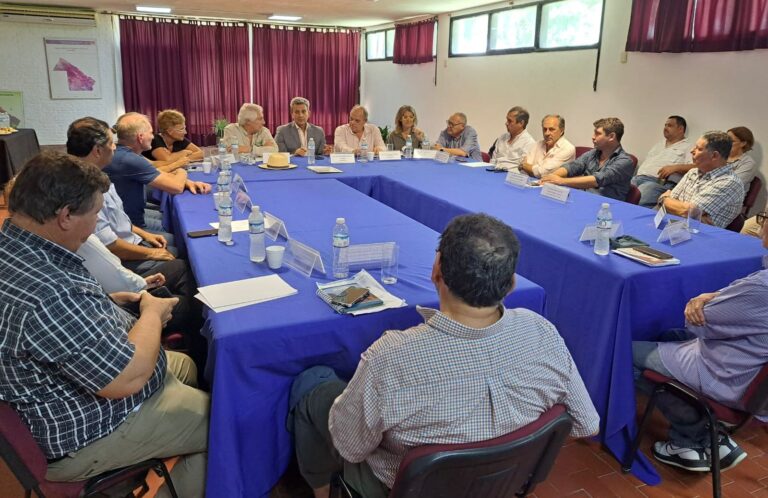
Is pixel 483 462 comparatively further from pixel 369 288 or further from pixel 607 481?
pixel 607 481

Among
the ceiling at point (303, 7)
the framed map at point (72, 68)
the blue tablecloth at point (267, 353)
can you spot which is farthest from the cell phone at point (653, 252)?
the framed map at point (72, 68)

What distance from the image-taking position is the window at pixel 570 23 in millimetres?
5406

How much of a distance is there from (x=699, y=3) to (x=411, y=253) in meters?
4.03

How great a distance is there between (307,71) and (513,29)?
16.0ft

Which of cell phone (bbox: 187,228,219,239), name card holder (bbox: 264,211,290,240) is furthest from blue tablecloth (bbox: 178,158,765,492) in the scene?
cell phone (bbox: 187,228,219,239)

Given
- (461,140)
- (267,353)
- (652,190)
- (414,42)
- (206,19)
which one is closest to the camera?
(267,353)

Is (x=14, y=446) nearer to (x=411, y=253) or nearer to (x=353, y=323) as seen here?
(x=353, y=323)

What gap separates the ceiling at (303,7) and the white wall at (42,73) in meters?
0.54

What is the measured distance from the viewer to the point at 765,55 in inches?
157

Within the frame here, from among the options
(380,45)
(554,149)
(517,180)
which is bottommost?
(517,180)

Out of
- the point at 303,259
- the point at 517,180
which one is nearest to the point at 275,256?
the point at 303,259

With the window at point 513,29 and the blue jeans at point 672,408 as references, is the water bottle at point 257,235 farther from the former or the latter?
the window at point 513,29

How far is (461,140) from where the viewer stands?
522 cm

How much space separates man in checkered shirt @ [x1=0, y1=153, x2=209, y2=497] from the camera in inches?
41.8
